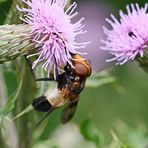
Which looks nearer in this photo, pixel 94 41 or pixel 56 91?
pixel 56 91

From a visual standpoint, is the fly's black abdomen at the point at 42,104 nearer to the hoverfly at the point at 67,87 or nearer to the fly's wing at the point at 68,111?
the hoverfly at the point at 67,87

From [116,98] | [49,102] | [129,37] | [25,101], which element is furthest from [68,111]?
[116,98]

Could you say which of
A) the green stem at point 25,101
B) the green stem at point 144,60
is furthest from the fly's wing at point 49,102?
the green stem at point 144,60

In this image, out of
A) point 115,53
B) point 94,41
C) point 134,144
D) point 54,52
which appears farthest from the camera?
point 94,41

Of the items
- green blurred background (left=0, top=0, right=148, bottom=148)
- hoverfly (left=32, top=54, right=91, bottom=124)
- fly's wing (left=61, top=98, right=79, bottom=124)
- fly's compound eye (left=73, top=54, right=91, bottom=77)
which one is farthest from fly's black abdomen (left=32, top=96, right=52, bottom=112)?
green blurred background (left=0, top=0, right=148, bottom=148)

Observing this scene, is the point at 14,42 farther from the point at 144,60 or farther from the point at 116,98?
the point at 116,98

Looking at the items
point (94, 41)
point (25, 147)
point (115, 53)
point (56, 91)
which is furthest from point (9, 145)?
point (94, 41)

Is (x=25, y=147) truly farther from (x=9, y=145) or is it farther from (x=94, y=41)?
(x=94, y=41)

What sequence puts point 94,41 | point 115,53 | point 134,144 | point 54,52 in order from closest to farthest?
point 54,52 → point 115,53 → point 134,144 → point 94,41
